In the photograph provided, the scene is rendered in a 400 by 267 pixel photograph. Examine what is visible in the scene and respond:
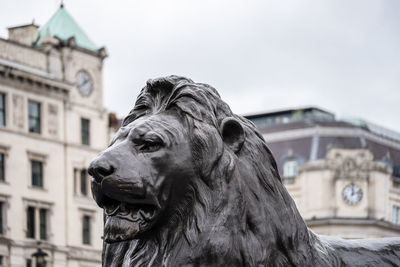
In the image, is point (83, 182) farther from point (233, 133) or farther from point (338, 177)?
point (233, 133)

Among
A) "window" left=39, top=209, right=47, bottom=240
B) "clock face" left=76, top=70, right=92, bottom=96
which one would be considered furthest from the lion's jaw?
"clock face" left=76, top=70, right=92, bottom=96

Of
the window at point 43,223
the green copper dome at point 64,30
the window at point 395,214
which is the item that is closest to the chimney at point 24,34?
the green copper dome at point 64,30

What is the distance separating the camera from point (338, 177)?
85500 mm

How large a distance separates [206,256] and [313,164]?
79.3 meters

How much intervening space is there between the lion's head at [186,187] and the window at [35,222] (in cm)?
5471

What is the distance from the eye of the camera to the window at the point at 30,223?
61444mm

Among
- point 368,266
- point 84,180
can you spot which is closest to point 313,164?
point 84,180

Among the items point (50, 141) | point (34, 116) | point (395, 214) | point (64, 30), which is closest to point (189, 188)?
point (34, 116)

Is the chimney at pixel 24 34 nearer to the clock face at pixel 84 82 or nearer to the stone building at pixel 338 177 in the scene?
the clock face at pixel 84 82

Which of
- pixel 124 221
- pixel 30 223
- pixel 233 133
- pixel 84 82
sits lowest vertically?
pixel 124 221

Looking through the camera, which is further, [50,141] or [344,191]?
[344,191]

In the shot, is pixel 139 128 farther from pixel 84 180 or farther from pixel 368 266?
pixel 84 180

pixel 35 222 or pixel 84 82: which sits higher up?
pixel 84 82

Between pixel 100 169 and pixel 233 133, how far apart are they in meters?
0.91
